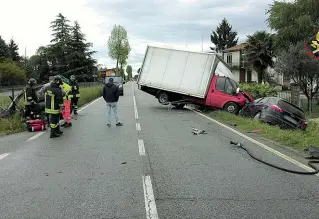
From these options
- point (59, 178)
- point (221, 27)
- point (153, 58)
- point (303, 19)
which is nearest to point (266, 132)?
point (59, 178)

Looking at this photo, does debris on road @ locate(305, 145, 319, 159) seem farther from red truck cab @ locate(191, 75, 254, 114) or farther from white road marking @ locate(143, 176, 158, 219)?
red truck cab @ locate(191, 75, 254, 114)

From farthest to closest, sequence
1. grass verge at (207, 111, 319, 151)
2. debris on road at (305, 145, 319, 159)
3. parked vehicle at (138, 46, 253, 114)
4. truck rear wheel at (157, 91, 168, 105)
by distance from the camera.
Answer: truck rear wheel at (157, 91, 168, 105) < parked vehicle at (138, 46, 253, 114) < grass verge at (207, 111, 319, 151) < debris on road at (305, 145, 319, 159)

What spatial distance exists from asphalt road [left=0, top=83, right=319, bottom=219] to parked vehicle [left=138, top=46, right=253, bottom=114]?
29.5 ft

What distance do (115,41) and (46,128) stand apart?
276ft

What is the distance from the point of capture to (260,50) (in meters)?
44.0

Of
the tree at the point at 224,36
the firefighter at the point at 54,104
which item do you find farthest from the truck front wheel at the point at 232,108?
the tree at the point at 224,36

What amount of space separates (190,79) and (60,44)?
59.2 metres

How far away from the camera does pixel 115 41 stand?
9412 cm

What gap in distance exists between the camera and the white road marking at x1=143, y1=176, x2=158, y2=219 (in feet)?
14.2

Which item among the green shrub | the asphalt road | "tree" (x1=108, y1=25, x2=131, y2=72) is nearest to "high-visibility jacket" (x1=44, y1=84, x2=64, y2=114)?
the asphalt road

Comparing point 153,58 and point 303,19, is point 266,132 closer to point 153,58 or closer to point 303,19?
point 153,58

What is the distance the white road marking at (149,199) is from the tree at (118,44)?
8986 cm

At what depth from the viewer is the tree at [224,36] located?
91750 millimetres

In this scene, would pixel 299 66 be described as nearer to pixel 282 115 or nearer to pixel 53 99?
pixel 282 115
